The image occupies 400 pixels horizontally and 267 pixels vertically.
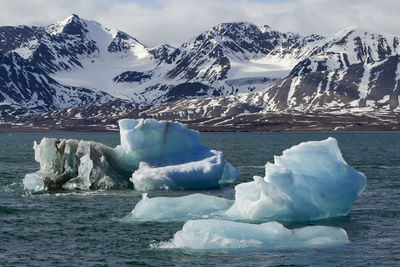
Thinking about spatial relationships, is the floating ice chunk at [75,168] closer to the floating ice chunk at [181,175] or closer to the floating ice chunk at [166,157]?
the floating ice chunk at [166,157]

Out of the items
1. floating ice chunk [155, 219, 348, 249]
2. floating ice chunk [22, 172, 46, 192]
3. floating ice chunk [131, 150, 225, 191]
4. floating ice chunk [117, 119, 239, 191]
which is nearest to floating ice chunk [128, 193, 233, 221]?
floating ice chunk [155, 219, 348, 249]

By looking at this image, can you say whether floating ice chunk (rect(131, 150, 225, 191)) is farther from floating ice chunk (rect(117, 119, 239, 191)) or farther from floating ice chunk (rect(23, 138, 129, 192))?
floating ice chunk (rect(23, 138, 129, 192))

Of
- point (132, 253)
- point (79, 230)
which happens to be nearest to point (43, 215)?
point (79, 230)

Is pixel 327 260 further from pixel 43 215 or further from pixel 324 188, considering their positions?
pixel 43 215

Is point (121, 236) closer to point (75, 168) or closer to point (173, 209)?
point (173, 209)

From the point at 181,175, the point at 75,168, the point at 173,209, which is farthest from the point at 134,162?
the point at 173,209

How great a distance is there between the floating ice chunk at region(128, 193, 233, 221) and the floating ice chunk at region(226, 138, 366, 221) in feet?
6.10

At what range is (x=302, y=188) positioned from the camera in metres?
37.5

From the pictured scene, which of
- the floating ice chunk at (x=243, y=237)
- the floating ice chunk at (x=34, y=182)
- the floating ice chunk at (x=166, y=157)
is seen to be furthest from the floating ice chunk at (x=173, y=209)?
the floating ice chunk at (x=34, y=182)

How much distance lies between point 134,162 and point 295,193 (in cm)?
2215

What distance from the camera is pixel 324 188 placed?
37.7 m

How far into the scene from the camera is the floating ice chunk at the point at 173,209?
3878cm

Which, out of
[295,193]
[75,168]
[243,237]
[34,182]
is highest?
[75,168]

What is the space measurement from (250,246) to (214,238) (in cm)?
176
